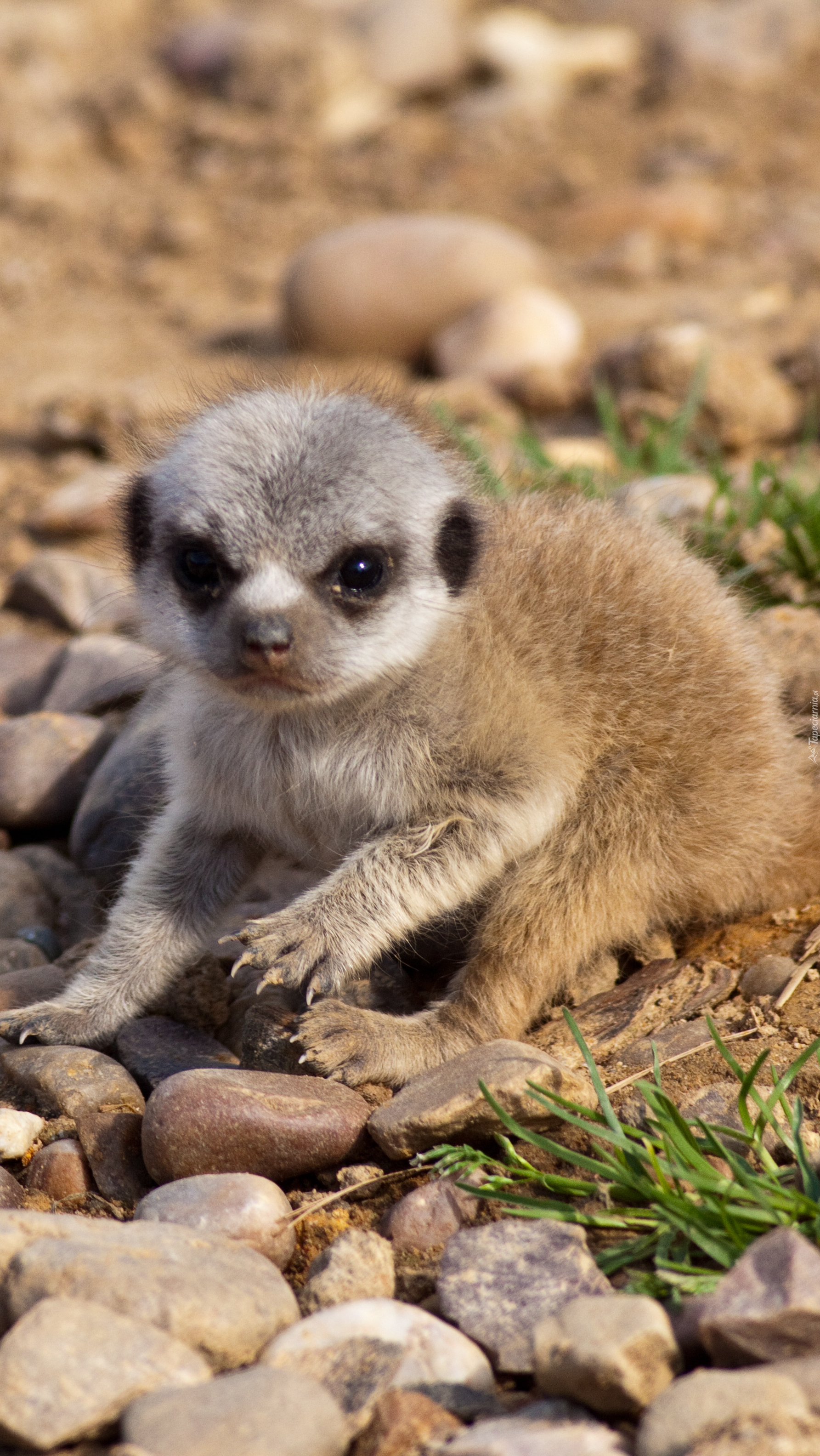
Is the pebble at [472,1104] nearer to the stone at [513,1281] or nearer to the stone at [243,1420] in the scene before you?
the stone at [513,1281]

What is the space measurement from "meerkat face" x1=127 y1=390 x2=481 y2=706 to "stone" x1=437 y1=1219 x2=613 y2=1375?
1215 mm

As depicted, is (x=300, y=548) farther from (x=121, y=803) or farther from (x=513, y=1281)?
(x=513, y=1281)

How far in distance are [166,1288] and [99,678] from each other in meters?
2.77

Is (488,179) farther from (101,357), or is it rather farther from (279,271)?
(101,357)

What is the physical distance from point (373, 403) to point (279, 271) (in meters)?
6.80

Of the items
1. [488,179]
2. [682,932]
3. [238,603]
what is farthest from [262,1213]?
[488,179]

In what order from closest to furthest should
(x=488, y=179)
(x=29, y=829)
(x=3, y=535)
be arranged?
(x=29, y=829) → (x=3, y=535) → (x=488, y=179)

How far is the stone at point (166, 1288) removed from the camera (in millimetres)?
2125

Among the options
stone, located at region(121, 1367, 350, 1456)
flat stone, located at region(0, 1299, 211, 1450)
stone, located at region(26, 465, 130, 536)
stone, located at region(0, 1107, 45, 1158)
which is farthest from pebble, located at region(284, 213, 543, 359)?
stone, located at region(121, 1367, 350, 1456)

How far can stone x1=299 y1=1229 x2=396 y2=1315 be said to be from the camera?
2.36m

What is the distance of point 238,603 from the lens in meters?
2.91

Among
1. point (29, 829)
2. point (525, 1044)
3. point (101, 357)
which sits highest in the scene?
point (101, 357)

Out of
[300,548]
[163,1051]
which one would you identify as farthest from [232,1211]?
[300,548]

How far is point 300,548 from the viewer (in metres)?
2.93
